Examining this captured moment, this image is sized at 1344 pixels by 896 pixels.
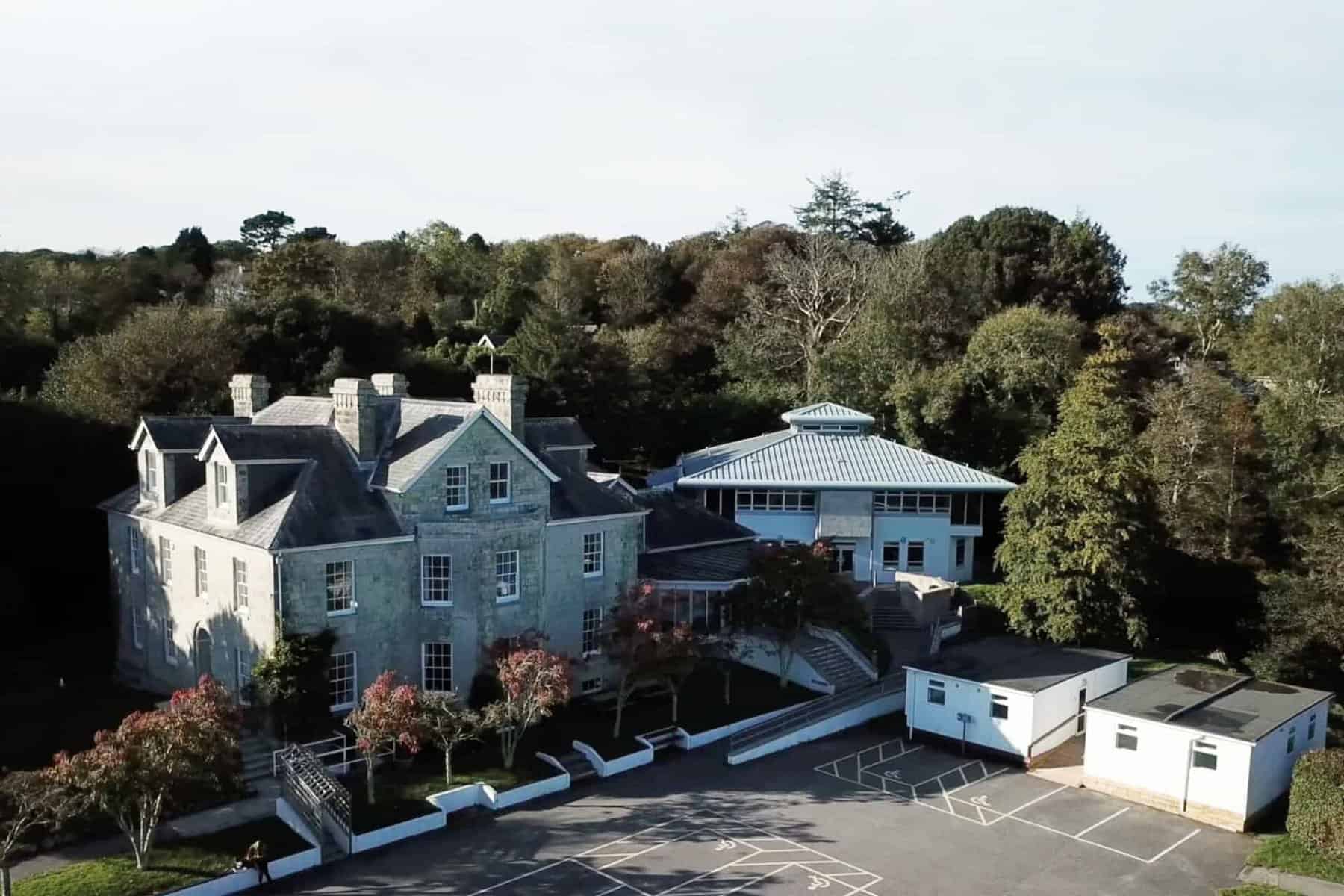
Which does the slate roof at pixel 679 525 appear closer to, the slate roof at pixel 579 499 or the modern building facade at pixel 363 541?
the slate roof at pixel 579 499

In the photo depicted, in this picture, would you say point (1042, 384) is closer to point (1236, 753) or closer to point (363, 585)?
point (1236, 753)

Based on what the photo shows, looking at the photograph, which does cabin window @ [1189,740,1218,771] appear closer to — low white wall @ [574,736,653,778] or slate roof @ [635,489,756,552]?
low white wall @ [574,736,653,778]

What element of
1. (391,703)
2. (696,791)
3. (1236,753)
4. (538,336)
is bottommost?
(696,791)

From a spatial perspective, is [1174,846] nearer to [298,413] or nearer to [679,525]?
[679,525]

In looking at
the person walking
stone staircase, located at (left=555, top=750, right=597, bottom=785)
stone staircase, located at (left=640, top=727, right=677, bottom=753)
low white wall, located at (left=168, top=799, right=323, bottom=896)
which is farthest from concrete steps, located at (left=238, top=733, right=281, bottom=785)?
stone staircase, located at (left=640, top=727, right=677, bottom=753)

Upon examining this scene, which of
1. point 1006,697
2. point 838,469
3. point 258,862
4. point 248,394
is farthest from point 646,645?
point 838,469

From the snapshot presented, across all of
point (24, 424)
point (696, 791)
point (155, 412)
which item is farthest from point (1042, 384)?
point (24, 424)
